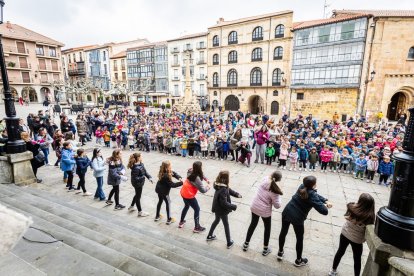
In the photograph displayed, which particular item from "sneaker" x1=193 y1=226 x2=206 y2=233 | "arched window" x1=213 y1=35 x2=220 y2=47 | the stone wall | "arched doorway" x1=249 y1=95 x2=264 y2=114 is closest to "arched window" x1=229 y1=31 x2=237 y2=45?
"arched window" x1=213 y1=35 x2=220 y2=47

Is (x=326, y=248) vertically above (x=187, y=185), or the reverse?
(x=187, y=185)

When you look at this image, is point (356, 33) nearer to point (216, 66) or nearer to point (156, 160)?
point (216, 66)

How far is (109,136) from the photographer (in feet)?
44.2

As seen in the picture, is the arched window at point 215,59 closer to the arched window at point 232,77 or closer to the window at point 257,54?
the arched window at point 232,77

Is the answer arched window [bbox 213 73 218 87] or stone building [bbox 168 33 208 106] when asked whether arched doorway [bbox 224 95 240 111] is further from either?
stone building [bbox 168 33 208 106]

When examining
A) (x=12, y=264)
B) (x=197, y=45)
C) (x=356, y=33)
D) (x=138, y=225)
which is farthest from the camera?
(x=197, y=45)

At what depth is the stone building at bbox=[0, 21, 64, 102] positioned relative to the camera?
124 feet

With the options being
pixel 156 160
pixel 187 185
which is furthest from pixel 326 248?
pixel 156 160

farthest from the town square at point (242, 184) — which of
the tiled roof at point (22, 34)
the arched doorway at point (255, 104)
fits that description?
the tiled roof at point (22, 34)

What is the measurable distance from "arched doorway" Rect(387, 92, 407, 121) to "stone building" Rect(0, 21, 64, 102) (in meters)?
47.1

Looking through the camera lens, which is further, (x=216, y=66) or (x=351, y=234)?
(x=216, y=66)

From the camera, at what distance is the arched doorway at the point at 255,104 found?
112 feet

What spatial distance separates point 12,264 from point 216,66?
35.6 metres

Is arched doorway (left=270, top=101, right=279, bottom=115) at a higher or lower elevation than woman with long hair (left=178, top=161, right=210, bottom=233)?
higher
